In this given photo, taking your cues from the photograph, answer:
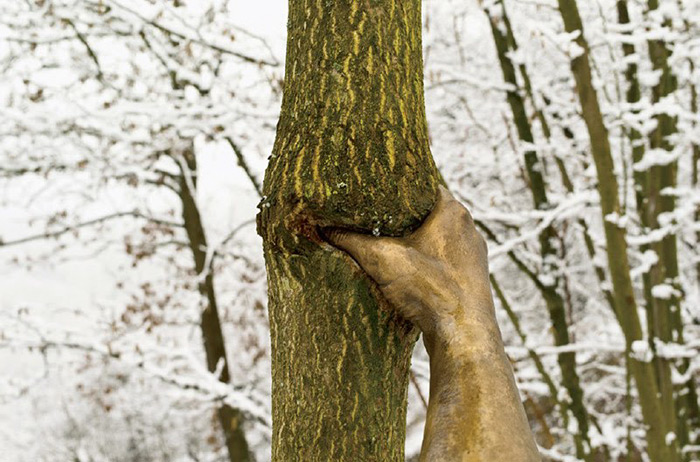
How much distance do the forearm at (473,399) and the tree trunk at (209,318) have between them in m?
7.59

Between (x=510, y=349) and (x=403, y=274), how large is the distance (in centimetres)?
393

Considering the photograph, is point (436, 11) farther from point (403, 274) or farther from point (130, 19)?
point (403, 274)

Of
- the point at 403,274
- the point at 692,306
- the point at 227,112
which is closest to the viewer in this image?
the point at 403,274

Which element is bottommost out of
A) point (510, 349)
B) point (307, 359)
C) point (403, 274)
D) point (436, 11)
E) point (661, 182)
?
point (307, 359)

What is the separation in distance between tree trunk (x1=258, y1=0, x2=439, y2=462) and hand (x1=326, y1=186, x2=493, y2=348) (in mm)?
29

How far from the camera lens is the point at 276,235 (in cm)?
127

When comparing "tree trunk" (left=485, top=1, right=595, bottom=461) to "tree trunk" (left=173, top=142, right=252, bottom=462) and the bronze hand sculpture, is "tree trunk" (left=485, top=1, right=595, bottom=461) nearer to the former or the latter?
the bronze hand sculpture

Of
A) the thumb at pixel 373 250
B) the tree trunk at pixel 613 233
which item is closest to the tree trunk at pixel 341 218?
the thumb at pixel 373 250

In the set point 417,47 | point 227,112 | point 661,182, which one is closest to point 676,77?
point 661,182

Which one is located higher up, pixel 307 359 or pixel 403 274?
pixel 403 274

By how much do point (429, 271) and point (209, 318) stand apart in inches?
328

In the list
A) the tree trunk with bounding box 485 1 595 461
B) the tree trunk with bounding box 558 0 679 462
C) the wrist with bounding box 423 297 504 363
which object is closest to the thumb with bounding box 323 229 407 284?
the wrist with bounding box 423 297 504 363

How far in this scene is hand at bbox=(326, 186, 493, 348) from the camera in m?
1.18

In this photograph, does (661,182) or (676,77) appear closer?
(661,182)
